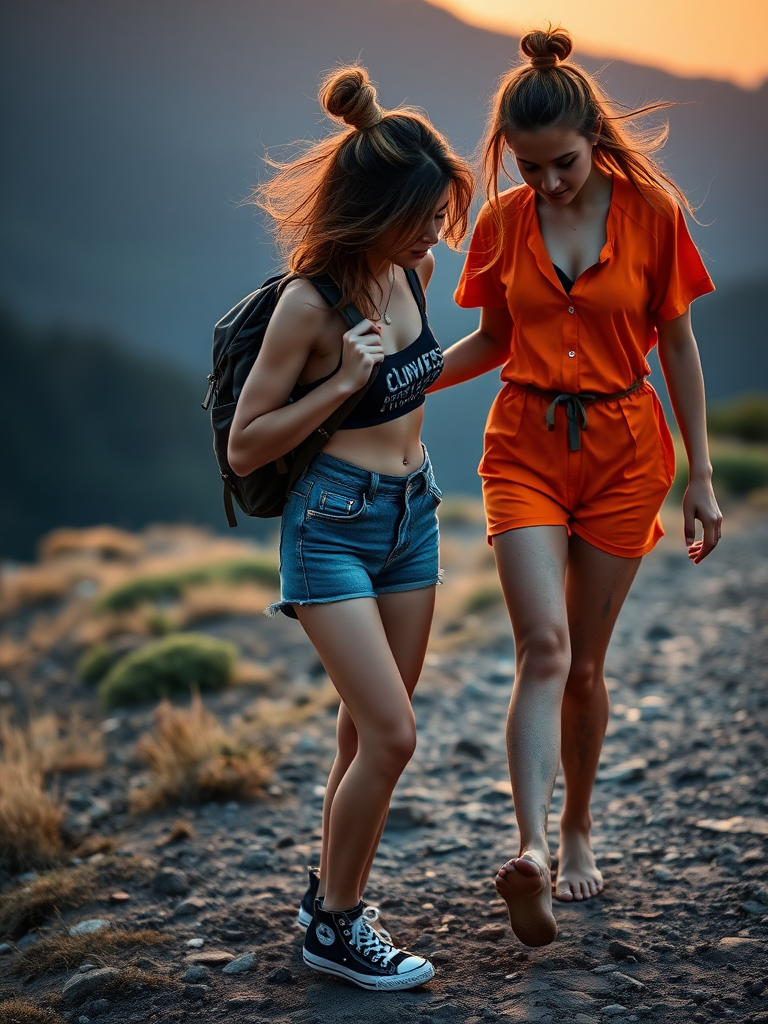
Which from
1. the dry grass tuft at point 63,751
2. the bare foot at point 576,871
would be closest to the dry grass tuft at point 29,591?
the dry grass tuft at point 63,751

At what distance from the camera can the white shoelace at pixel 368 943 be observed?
285 cm

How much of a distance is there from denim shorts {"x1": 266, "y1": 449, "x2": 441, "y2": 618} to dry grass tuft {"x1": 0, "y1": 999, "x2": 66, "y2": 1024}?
4.33 ft

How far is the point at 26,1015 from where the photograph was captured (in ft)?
9.48

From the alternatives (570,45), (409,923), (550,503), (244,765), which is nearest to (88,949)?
(409,923)

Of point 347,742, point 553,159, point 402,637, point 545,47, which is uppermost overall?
point 545,47

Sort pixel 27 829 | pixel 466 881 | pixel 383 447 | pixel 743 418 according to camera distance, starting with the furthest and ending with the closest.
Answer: pixel 743 418 → pixel 27 829 → pixel 466 881 → pixel 383 447

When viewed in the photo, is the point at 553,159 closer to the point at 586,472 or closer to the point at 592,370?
the point at 592,370

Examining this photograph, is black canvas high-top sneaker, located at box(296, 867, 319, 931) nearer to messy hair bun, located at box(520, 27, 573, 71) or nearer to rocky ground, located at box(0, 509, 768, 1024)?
rocky ground, located at box(0, 509, 768, 1024)

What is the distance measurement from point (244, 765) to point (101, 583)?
339 inches

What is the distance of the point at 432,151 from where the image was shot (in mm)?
2646

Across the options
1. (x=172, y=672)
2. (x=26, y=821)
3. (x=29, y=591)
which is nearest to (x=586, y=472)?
(x=26, y=821)

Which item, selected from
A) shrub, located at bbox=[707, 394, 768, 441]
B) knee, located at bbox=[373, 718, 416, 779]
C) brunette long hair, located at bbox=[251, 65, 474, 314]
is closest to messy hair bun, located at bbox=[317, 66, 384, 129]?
brunette long hair, located at bbox=[251, 65, 474, 314]

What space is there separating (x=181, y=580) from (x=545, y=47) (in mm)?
8918

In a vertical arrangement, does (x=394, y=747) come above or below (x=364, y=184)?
below
